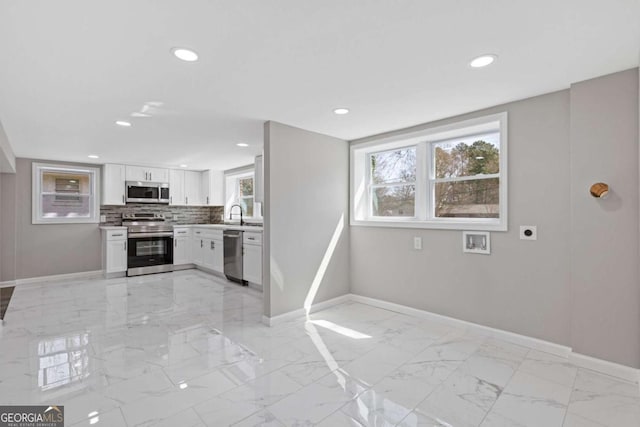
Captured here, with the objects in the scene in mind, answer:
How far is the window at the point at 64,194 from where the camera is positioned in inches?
219

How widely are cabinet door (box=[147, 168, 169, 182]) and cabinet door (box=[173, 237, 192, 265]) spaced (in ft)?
4.13

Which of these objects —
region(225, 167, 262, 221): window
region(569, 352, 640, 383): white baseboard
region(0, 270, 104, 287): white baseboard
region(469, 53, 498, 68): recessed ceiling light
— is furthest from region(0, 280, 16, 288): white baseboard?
region(569, 352, 640, 383): white baseboard

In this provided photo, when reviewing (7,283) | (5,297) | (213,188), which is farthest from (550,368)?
(7,283)

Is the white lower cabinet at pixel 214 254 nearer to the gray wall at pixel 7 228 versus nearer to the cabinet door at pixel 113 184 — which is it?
the cabinet door at pixel 113 184

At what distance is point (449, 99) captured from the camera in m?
2.79

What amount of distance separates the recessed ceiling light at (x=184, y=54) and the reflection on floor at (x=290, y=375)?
7.18ft

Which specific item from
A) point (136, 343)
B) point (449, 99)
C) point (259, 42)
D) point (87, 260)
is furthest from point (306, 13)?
point (87, 260)

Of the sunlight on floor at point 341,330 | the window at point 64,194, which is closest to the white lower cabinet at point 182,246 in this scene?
the window at point 64,194

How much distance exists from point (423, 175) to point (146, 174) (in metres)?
5.39

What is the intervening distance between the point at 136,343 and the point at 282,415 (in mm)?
1801

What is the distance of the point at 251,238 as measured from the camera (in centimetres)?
491

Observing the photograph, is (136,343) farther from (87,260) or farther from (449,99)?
(87,260)

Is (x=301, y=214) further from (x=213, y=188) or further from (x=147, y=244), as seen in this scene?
(x=147, y=244)

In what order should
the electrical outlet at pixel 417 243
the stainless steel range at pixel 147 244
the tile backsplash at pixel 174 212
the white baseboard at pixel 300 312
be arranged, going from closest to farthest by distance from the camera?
the white baseboard at pixel 300 312 → the electrical outlet at pixel 417 243 → the stainless steel range at pixel 147 244 → the tile backsplash at pixel 174 212
